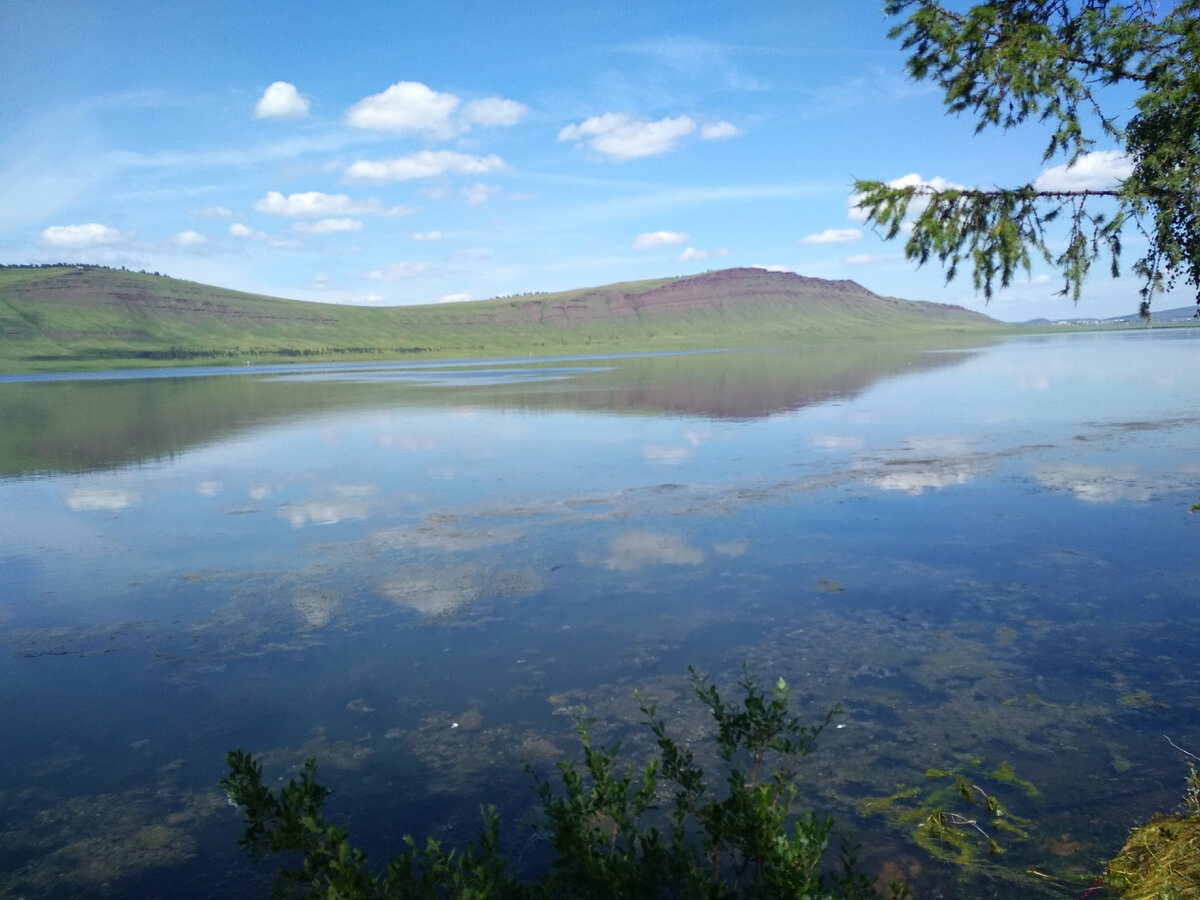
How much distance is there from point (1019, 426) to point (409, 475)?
58.3 feet

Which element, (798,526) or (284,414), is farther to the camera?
(284,414)

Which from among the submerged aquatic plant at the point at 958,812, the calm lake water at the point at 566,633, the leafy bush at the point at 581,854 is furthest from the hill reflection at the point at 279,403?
the submerged aquatic plant at the point at 958,812

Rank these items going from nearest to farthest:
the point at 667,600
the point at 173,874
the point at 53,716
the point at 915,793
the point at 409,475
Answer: the point at 173,874
the point at 915,793
the point at 53,716
the point at 667,600
the point at 409,475

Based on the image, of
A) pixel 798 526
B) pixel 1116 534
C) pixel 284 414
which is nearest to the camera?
pixel 1116 534

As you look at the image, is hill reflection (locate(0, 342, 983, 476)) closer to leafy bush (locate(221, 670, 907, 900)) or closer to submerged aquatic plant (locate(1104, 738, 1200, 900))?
leafy bush (locate(221, 670, 907, 900))

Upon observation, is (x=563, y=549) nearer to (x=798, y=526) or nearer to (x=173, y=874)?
(x=798, y=526)

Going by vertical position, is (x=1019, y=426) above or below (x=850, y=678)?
above

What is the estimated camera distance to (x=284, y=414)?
34.8 m

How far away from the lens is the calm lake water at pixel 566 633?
588 centimetres

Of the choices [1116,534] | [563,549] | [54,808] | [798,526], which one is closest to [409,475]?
[563,549]

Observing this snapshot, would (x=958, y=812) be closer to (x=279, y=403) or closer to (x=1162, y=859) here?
(x=1162, y=859)

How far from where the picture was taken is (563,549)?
12188mm

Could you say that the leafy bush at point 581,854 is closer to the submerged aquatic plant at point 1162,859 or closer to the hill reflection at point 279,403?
the submerged aquatic plant at point 1162,859

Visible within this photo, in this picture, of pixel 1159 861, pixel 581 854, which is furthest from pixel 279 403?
pixel 1159 861
